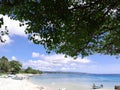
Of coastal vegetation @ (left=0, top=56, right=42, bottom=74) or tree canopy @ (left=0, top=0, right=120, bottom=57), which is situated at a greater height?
coastal vegetation @ (left=0, top=56, right=42, bottom=74)

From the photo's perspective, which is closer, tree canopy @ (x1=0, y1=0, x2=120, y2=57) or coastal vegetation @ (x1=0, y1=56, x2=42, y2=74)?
tree canopy @ (x1=0, y1=0, x2=120, y2=57)

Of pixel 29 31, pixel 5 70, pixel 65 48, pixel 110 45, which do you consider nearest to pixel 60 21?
pixel 29 31

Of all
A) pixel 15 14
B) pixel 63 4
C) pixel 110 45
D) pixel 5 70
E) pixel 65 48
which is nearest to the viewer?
pixel 63 4

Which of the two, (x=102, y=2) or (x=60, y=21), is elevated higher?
(x=102, y=2)

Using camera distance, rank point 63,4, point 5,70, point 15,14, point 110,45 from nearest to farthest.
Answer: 1. point 63,4
2. point 15,14
3. point 110,45
4. point 5,70

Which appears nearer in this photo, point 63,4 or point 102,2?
point 63,4

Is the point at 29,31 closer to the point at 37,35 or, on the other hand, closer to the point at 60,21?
the point at 37,35

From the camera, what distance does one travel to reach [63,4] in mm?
8375

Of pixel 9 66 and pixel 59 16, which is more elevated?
pixel 9 66

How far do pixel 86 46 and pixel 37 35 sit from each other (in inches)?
179

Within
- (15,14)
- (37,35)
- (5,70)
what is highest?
(5,70)

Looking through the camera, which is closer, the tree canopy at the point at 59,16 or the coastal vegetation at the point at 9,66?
the tree canopy at the point at 59,16

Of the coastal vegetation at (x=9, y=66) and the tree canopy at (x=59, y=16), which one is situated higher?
the coastal vegetation at (x=9, y=66)

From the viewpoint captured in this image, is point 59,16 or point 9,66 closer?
point 59,16
